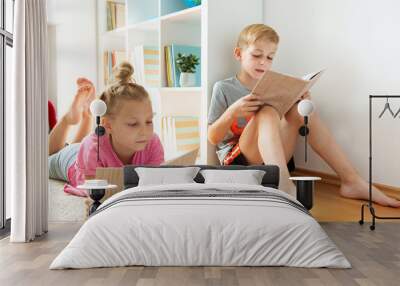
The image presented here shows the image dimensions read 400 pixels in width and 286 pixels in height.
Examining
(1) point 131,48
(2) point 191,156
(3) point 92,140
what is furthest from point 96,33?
(2) point 191,156

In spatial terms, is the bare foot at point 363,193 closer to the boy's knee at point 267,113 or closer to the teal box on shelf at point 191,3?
the boy's knee at point 267,113

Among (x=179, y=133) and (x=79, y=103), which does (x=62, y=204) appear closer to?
(x=79, y=103)

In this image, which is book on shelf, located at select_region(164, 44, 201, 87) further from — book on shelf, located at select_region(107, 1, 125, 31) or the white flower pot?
book on shelf, located at select_region(107, 1, 125, 31)

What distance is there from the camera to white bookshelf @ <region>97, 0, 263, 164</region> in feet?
19.4

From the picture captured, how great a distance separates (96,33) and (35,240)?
202cm

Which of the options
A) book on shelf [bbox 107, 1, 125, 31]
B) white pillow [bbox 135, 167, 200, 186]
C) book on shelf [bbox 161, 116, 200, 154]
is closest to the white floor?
white pillow [bbox 135, 167, 200, 186]

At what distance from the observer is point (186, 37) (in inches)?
241

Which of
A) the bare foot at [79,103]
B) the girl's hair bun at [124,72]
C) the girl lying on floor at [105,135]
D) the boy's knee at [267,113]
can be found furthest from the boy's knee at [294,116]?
the bare foot at [79,103]

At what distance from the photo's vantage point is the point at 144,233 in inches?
151

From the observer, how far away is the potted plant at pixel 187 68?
238 inches

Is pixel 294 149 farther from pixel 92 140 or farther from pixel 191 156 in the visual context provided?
pixel 92 140

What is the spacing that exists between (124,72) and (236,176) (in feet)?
4.95

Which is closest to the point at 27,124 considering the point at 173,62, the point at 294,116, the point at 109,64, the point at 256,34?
the point at 109,64

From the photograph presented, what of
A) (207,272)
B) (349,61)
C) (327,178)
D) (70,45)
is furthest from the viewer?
(327,178)
